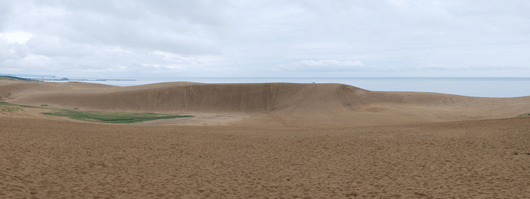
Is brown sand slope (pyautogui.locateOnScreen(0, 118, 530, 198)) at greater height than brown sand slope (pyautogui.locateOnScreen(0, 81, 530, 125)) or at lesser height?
lesser

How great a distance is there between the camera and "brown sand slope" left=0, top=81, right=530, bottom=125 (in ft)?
92.0

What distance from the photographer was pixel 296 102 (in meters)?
33.5

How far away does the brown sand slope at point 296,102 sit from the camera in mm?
28047

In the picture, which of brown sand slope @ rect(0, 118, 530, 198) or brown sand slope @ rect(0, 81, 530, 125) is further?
brown sand slope @ rect(0, 81, 530, 125)

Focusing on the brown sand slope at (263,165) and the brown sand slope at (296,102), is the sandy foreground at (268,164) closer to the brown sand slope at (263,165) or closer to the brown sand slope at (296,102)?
the brown sand slope at (263,165)

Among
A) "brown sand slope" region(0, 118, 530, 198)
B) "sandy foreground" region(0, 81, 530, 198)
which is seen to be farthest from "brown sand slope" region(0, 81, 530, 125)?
"brown sand slope" region(0, 118, 530, 198)

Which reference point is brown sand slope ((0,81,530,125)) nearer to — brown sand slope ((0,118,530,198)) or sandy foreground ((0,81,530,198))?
sandy foreground ((0,81,530,198))

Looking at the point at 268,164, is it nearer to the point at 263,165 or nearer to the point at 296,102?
the point at 263,165

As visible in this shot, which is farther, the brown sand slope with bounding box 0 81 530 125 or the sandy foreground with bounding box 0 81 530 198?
the brown sand slope with bounding box 0 81 530 125

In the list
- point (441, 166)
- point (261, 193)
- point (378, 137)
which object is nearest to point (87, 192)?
point (261, 193)

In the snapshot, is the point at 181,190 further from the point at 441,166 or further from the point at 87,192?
the point at 441,166

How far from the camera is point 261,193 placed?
654 centimetres

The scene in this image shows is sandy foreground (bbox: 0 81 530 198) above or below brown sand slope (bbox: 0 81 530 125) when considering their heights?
below

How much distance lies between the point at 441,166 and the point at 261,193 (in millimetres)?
5194
